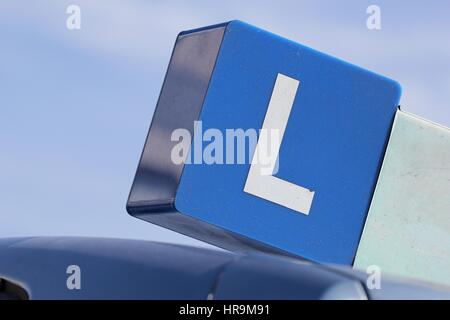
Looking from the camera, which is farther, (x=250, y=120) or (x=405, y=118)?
(x=405, y=118)

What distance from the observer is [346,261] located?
13.8 feet

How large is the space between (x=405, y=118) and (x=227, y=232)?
1034 mm

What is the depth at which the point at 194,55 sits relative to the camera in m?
4.20

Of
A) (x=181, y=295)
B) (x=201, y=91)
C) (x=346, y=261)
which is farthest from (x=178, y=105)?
(x=181, y=295)

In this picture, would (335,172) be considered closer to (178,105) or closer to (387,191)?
(387,191)
